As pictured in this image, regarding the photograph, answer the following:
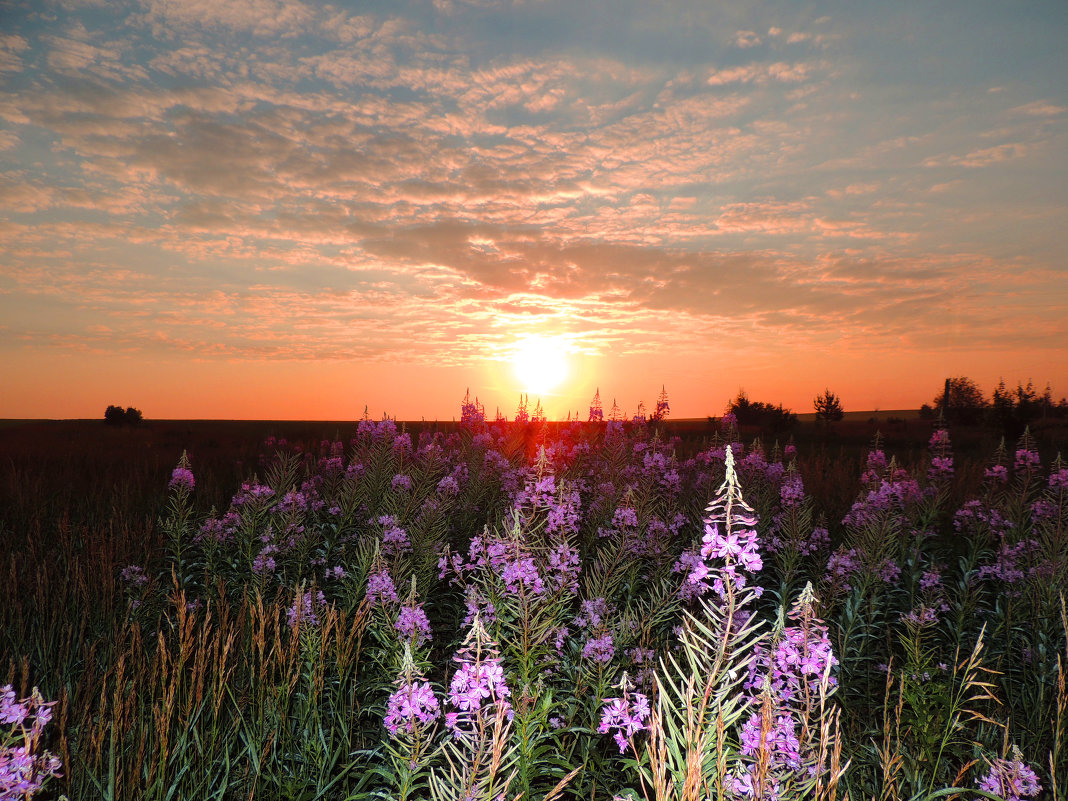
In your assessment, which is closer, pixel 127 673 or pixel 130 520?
pixel 127 673

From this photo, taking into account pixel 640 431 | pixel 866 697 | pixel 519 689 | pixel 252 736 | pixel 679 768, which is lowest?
pixel 866 697

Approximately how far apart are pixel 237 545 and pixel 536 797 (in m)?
4.87

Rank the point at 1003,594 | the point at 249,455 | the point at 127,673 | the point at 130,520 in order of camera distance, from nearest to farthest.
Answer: the point at 127,673
the point at 1003,594
the point at 130,520
the point at 249,455

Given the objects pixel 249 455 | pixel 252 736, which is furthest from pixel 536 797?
pixel 249 455

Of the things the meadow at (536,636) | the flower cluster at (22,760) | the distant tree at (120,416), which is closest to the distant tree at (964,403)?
the meadow at (536,636)

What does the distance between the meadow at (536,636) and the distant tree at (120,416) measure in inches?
1105

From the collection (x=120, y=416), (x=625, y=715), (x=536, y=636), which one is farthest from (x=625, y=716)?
(x=120, y=416)

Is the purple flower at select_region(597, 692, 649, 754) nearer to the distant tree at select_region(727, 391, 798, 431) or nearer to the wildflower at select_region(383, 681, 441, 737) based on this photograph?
the wildflower at select_region(383, 681, 441, 737)

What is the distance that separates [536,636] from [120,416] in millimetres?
39202

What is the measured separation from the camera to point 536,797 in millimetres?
2834

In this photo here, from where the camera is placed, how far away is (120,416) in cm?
3438

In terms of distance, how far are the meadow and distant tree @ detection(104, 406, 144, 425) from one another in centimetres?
2806

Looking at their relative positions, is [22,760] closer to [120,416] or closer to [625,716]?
[625,716]

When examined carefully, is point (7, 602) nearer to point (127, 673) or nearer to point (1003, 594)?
point (127, 673)
